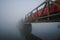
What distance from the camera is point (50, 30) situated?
715cm

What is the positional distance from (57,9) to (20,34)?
6664mm

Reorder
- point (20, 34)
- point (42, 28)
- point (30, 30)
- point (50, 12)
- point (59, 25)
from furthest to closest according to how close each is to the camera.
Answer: point (20, 34), point (42, 28), point (30, 30), point (59, 25), point (50, 12)

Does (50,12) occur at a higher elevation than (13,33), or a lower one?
higher

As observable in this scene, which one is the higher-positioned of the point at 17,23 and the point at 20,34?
the point at 17,23

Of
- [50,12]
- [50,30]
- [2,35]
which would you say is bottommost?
[2,35]

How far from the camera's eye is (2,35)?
832cm

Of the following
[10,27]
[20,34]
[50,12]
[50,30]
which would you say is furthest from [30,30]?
[50,12]

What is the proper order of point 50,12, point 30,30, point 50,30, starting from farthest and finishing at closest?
point 50,30 < point 30,30 < point 50,12

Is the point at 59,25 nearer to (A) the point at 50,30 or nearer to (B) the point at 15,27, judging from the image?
(A) the point at 50,30

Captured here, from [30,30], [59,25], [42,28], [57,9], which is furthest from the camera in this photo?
[42,28]

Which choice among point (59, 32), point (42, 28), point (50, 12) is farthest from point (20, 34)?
point (50, 12)

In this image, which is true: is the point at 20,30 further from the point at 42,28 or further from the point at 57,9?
the point at 57,9

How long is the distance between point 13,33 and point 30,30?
228 centimetres

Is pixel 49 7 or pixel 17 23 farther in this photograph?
pixel 17 23
